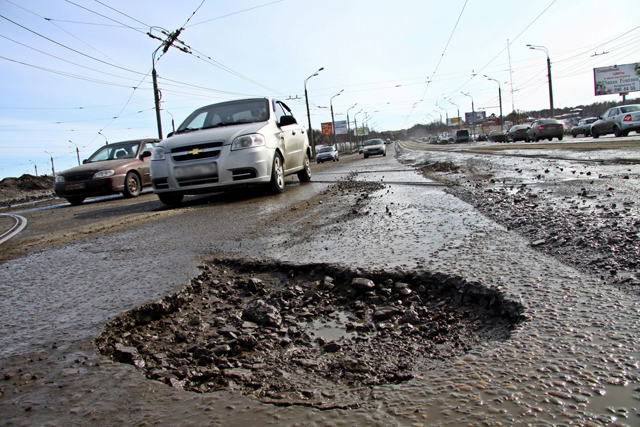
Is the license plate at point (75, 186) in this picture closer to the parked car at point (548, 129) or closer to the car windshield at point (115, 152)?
the car windshield at point (115, 152)

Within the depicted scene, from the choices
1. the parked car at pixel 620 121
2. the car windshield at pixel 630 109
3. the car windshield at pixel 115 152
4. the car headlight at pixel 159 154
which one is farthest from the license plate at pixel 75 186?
the car windshield at pixel 630 109

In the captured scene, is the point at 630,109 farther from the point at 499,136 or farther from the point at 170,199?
the point at 499,136

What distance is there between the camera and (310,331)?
5.99 feet

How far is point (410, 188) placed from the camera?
6.39 m

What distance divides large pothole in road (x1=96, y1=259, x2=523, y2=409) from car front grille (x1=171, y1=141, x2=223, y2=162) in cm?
405

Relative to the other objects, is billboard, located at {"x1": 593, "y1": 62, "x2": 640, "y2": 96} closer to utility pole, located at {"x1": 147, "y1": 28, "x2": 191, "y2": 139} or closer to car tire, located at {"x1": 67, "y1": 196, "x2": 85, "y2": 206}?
utility pole, located at {"x1": 147, "y1": 28, "x2": 191, "y2": 139}

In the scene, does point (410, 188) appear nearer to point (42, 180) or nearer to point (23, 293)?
point (23, 293)

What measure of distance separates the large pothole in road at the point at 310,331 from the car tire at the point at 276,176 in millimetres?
4445

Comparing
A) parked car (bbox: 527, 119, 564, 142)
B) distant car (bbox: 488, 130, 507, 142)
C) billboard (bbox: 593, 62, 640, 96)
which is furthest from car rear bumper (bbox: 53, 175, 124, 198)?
billboard (bbox: 593, 62, 640, 96)

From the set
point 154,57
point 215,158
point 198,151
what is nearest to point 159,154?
point 198,151

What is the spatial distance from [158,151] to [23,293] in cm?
423

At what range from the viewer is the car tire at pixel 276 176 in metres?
6.91

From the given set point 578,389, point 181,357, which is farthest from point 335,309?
point 578,389

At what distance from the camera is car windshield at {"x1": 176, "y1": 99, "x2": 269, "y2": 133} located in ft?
23.3
